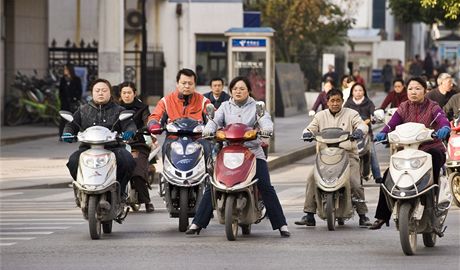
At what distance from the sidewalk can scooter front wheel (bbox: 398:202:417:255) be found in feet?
35.8

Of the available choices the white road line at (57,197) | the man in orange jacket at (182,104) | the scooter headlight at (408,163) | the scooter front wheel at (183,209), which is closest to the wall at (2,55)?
the white road line at (57,197)

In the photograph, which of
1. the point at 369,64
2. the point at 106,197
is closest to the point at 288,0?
the point at 369,64

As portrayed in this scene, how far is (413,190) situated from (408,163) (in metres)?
0.34

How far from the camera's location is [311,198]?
1616 centimetres

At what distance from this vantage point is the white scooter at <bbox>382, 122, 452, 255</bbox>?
43.4 feet

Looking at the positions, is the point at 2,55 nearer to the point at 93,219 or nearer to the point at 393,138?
the point at 93,219

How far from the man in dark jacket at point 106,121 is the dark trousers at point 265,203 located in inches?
37.6

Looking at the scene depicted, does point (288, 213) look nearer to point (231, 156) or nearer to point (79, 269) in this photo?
point (231, 156)

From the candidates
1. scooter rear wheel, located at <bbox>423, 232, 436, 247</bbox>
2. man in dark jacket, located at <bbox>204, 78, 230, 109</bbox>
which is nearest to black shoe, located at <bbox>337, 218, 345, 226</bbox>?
scooter rear wheel, located at <bbox>423, 232, 436, 247</bbox>

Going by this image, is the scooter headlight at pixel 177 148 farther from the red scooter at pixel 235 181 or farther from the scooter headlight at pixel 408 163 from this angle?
the scooter headlight at pixel 408 163

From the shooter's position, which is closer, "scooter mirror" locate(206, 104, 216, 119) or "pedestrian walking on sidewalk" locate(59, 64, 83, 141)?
"scooter mirror" locate(206, 104, 216, 119)

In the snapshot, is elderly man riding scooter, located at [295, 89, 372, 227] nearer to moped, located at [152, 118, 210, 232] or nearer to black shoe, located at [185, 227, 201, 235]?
moped, located at [152, 118, 210, 232]

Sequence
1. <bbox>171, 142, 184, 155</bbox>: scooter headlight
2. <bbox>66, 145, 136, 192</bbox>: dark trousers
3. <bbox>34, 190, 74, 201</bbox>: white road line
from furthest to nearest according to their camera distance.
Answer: <bbox>34, 190, 74, 201</bbox>: white road line → <bbox>171, 142, 184, 155</bbox>: scooter headlight → <bbox>66, 145, 136, 192</bbox>: dark trousers

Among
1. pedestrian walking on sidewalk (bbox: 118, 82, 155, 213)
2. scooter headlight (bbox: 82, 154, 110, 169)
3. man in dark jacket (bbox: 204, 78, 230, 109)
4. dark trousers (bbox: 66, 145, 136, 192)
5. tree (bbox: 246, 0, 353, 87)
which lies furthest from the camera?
tree (bbox: 246, 0, 353, 87)
